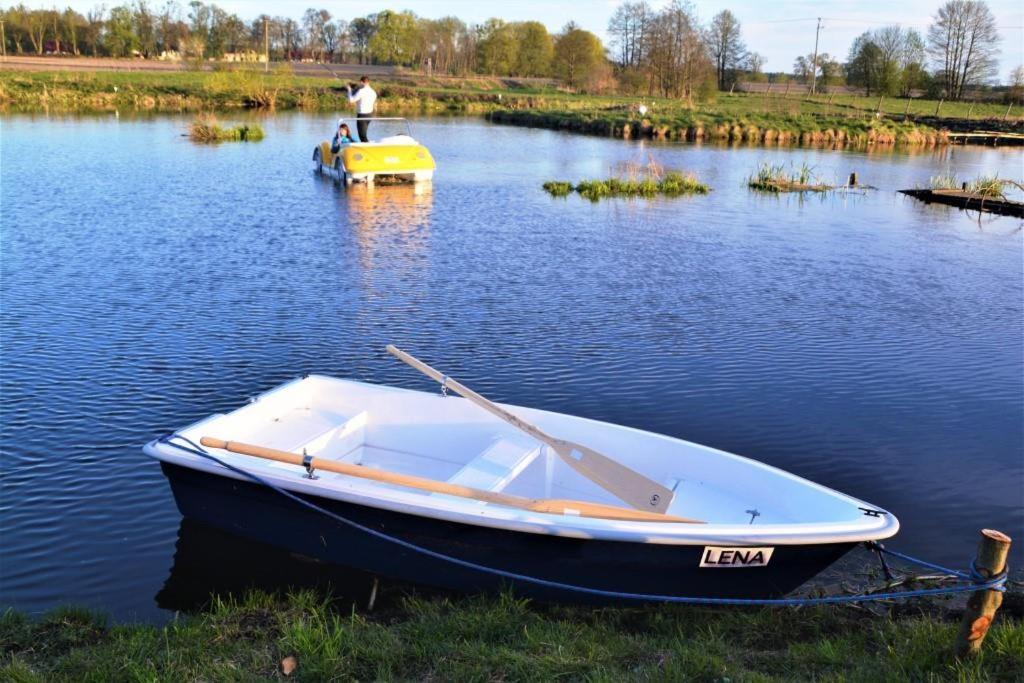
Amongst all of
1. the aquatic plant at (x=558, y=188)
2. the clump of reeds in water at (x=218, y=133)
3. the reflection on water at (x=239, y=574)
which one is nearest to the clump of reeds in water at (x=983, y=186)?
the aquatic plant at (x=558, y=188)

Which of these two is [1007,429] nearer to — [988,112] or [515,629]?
[515,629]

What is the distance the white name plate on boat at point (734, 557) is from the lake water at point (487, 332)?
231 centimetres

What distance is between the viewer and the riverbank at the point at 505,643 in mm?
4809

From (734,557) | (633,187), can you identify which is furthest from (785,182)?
(734,557)

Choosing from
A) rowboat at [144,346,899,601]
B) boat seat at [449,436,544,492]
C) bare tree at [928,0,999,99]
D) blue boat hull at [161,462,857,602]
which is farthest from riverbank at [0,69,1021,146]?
blue boat hull at [161,462,857,602]

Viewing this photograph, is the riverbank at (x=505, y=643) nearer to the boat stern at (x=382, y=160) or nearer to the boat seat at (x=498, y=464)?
the boat seat at (x=498, y=464)

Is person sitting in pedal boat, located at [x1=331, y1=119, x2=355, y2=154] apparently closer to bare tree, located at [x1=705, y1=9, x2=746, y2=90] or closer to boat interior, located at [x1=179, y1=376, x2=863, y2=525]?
boat interior, located at [x1=179, y1=376, x2=863, y2=525]

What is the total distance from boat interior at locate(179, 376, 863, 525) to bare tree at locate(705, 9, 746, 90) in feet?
288

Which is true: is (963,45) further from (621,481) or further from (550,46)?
(621,481)

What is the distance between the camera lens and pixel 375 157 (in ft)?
80.7

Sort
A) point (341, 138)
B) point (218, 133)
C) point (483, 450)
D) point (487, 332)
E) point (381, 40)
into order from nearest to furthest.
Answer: point (483, 450), point (487, 332), point (341, 138), point (218, 133), point (381, 40)

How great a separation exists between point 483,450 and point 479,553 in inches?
61.7

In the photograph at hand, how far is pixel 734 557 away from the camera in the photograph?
5.63 m

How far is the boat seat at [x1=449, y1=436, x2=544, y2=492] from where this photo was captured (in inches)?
263
